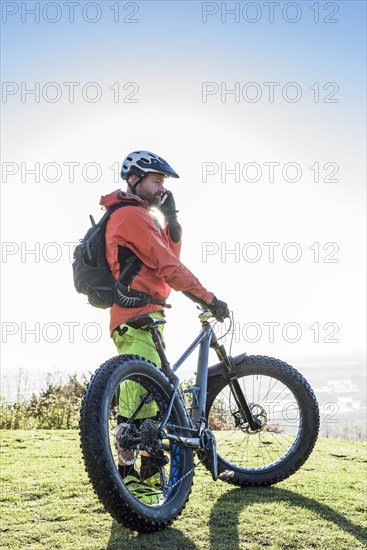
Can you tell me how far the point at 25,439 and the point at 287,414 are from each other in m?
3.54

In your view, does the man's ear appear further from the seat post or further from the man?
the seat post

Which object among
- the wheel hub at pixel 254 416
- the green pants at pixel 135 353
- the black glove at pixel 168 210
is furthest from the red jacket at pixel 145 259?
the wheel hub at pixel 254 416

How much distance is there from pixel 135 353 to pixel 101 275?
634 mm

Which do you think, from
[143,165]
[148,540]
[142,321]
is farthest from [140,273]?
[148,540]

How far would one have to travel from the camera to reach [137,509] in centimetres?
363

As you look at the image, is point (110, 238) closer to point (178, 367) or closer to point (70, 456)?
point (178, 367)

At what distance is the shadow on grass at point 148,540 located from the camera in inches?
143

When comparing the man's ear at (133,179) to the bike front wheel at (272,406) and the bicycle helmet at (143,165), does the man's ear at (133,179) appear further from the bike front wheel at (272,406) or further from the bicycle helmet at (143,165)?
the bike front wheel at (272,406)

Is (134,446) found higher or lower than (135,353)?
lower

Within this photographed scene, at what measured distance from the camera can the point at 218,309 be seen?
477 centimetres

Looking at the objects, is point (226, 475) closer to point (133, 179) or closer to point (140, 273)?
point (140, 273)

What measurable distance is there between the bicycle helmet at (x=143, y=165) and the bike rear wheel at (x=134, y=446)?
5.53 feet

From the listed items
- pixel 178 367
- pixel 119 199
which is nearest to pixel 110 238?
pixel 119 199

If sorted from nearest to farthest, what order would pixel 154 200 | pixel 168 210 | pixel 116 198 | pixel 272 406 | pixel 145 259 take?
1. pixel 145 259
2. pixel 116 198
3. pixel 154 200
4. pixel 168 210
5. pixel 272 406
